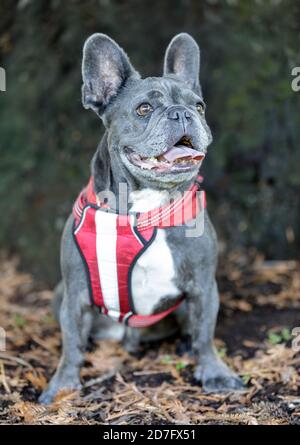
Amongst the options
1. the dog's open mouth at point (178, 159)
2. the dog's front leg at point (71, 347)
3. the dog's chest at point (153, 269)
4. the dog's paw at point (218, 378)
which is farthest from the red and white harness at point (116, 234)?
the dog's paw at point (218, 378)

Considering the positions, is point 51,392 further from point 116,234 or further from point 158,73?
point 158,73

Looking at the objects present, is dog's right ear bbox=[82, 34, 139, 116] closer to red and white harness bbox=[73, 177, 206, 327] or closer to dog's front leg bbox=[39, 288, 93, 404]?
red and white harness bbox=[73, 177, 206, 327]

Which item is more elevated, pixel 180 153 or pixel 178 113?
A: pixel 178 113

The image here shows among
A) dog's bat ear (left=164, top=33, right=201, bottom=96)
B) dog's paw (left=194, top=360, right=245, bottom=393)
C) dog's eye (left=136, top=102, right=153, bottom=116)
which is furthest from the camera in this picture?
dog's bat ear (left=164, top=33, right=201, bottom=96)

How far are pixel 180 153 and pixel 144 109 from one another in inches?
14.7

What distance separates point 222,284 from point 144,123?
2.67 m

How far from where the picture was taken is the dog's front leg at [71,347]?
4237 mm

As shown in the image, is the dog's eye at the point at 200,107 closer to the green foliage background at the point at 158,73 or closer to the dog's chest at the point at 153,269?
the dog's chest at the point at 153,269

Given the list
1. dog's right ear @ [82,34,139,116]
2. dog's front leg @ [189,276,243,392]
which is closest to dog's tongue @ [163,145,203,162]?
dog's right ear @ [82,34,139,116]

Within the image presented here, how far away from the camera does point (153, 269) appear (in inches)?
161

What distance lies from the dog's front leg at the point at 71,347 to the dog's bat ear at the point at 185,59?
164 cm

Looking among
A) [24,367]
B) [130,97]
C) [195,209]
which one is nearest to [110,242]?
[195,209]

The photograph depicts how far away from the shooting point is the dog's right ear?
4074 mm

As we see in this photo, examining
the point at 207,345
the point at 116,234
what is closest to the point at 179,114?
the point at 116,234
